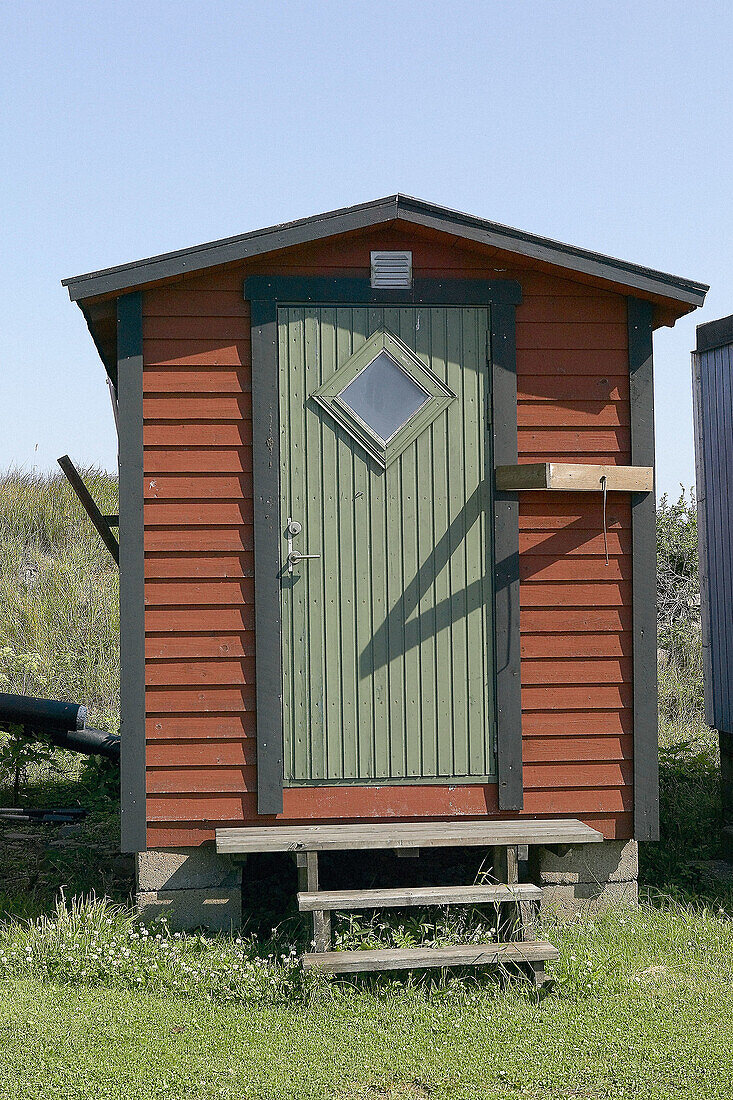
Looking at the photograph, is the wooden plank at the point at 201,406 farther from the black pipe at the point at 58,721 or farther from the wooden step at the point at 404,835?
the black pipe at the point at 58,721

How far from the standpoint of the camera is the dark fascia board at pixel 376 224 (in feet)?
17.3

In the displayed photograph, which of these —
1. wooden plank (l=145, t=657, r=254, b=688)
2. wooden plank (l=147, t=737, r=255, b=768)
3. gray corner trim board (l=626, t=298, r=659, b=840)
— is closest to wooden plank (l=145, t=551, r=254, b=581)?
wooden plank (l=145, t=657, r=254, b=688)

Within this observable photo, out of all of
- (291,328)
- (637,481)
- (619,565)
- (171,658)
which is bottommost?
(171,658)

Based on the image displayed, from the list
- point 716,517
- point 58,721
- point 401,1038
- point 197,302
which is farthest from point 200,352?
point 716,517

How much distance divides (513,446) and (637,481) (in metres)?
0.73

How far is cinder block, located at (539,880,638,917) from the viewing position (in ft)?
18.3

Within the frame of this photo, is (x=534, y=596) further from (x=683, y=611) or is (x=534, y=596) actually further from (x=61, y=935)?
(x=683, y=611)

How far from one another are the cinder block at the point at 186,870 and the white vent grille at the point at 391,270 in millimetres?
3278

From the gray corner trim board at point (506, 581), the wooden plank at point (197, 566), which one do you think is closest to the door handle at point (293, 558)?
the wooden plank at point (197, 566)

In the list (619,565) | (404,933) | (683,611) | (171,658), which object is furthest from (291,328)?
(683,611)

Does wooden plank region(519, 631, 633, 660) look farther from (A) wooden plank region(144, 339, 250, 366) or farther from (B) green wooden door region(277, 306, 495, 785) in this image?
(A) wooden plank region(144, 339, 250, 366)

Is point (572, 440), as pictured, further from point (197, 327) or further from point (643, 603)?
point (197, 327)

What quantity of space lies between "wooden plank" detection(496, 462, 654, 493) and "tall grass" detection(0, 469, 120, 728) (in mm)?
6744

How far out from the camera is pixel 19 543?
599 inches
